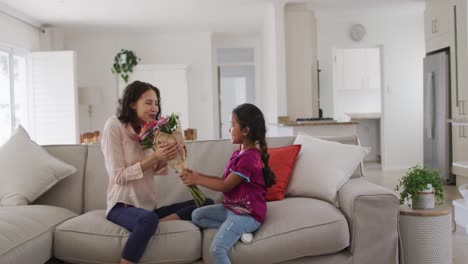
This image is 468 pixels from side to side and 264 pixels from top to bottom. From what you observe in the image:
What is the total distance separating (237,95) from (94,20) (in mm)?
5084

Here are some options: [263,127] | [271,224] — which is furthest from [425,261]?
[263,127]

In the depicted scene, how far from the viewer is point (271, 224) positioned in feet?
7.34

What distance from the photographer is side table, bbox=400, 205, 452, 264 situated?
2.45 meters

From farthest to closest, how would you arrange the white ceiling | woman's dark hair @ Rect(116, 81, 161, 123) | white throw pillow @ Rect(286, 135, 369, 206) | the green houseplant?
the green houseplant < the white ceiling < white throw pillow @ Rect(286, 135, 369, 206) < woman's dark hair @ Rect(116, 81, 161, 123)

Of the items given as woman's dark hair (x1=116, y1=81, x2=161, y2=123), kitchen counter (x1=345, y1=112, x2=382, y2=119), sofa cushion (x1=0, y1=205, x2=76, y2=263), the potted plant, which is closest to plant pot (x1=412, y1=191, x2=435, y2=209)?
the potted plant

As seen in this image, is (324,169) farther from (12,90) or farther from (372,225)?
(12,90)

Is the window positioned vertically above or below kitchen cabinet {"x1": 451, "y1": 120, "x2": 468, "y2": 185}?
above

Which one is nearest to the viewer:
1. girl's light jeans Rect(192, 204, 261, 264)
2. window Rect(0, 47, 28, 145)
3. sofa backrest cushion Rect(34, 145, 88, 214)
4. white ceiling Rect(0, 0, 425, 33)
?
girl's light jeans Rect(192, 204, 261, 264)

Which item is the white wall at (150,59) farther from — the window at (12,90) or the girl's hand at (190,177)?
the girl's hand at (190,177)

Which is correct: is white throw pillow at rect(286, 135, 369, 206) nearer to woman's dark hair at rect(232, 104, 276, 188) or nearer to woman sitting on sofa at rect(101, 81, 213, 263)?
woman's dark hair at rect(232, 104, 276, 188)

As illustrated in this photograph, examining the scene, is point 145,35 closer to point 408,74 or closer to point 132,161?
point 408,74

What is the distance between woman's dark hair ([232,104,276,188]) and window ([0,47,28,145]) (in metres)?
5.42

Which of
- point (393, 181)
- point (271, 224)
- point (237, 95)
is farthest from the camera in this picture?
point (237, 95)

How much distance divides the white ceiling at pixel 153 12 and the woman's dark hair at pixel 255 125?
4.59 metres
